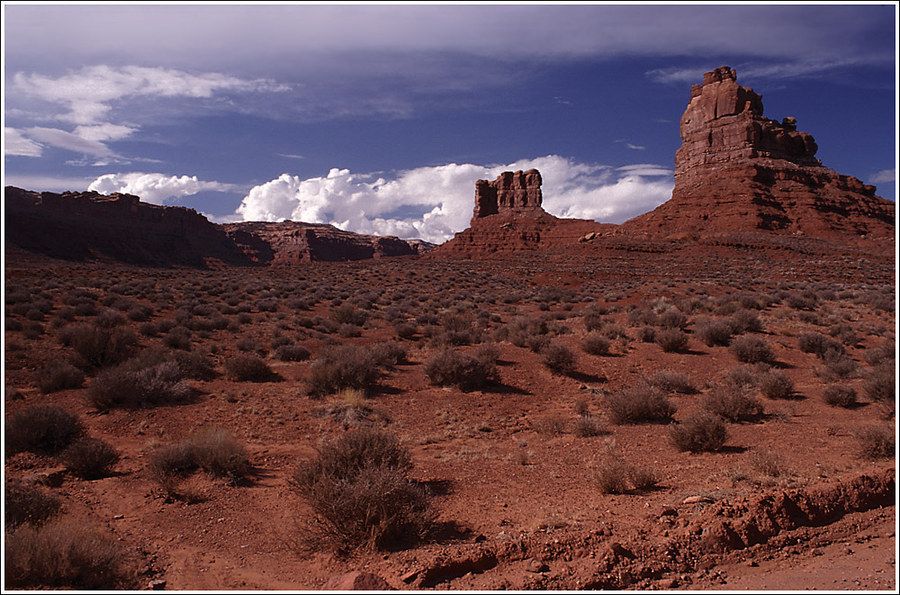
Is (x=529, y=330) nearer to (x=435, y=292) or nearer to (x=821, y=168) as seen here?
(x=435, y=292)

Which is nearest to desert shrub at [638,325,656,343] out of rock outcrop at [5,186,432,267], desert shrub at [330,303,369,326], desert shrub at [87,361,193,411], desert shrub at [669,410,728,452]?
desert shrub at [669,410,728,452]

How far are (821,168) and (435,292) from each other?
258 feet

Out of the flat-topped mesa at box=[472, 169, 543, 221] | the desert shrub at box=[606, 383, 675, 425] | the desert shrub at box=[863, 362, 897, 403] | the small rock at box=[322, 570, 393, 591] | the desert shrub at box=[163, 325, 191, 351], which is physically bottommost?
the small rock at box=[322, 570, 393, 591]

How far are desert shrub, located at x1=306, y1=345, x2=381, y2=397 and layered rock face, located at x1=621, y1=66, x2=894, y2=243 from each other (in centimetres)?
6201

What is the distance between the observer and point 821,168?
7944 cm

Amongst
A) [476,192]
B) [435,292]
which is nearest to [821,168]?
[476,192]

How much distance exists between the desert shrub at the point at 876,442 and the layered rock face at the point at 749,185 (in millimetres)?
62384

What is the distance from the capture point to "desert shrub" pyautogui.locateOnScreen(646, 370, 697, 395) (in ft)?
37.0

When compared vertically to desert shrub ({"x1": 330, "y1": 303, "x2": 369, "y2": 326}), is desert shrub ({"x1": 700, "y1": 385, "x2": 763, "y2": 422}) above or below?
below

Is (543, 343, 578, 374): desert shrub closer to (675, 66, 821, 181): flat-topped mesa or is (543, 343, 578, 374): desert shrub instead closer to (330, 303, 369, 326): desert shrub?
(330, 303, 369, 326): desert shrub

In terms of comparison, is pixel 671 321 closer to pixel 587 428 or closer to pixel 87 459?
pixel 587 428

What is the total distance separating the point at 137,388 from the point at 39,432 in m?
2.28

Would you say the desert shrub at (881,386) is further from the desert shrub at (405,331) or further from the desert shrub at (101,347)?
the desert shrub at (101,347)

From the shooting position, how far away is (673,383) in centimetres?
1134
